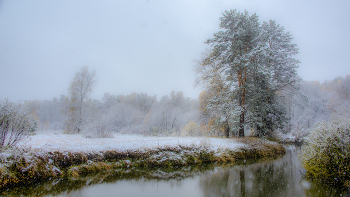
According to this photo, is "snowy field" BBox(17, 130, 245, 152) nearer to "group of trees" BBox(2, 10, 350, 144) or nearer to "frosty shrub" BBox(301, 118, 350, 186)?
"group of trees" BBox(2, 10, 350, 144)

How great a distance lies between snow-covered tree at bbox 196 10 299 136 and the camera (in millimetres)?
12508

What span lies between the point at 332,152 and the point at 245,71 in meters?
9.41

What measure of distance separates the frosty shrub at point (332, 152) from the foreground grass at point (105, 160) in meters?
4.94

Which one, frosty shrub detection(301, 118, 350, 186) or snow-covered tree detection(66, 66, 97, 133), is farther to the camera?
snow-covered tree detection(66, 66, 97, 133)

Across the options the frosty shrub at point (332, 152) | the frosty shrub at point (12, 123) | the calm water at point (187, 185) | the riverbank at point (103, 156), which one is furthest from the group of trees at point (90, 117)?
the frosty shrub at point (332, 152)

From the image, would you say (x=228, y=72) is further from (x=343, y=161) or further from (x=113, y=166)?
(x=113, y=166)

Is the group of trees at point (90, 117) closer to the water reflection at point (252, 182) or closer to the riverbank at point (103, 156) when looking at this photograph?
the riverbank at point (103, 156)

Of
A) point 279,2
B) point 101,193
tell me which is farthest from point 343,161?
point 279,2

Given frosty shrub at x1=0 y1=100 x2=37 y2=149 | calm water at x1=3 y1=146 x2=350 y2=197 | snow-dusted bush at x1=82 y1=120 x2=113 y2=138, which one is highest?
frosty shrub at x1=0 y1=100 x2=37 y2=149

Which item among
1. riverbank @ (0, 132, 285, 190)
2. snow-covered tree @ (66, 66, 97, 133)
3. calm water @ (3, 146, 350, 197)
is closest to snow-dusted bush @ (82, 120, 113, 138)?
riverbank @ (0, 132, 285, 190)

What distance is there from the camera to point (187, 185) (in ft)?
20.2

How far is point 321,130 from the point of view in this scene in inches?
224

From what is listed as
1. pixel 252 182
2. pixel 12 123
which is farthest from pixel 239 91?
pixel 12 123

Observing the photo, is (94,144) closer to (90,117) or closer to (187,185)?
(187,185)
